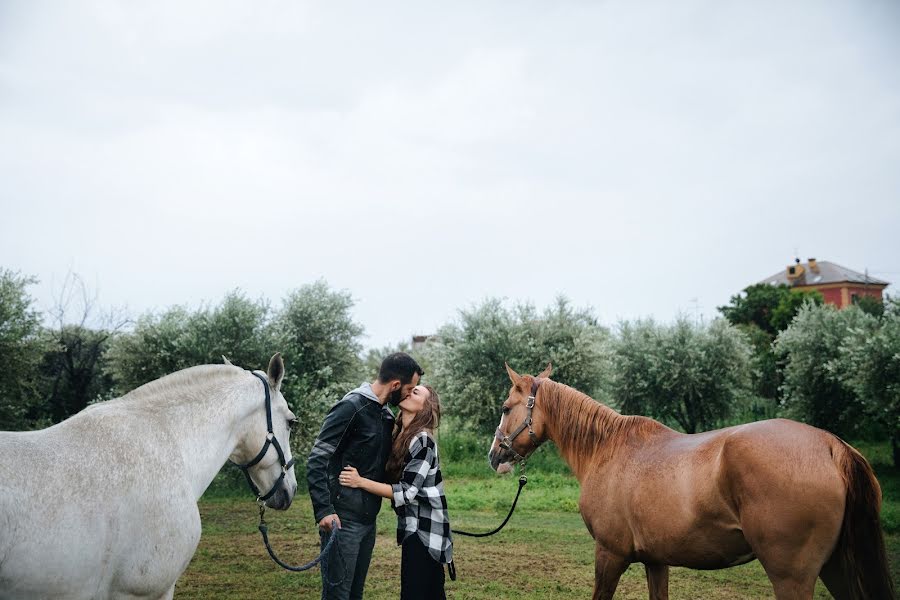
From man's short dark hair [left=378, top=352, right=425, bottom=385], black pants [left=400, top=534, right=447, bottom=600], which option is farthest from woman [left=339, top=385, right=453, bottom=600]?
man's short dark hair [left=378, top=352, right=425, bottom=385]

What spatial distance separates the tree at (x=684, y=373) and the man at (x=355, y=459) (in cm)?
1742

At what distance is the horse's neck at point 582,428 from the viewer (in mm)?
5262

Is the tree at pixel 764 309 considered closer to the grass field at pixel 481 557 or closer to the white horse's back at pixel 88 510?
the grass field at pixel 481 557

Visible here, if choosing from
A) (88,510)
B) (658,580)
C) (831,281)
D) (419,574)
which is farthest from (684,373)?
(831,281)

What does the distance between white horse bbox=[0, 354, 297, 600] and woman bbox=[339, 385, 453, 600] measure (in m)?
0.81

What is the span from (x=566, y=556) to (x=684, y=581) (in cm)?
169

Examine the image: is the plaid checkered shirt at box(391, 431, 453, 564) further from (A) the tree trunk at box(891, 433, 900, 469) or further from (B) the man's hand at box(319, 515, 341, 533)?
(A) the tree trunk at box(891, 433, 900, 469)

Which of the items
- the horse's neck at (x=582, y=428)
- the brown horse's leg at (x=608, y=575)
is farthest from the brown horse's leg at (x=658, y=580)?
the horse's neck at (x=582, y=428)

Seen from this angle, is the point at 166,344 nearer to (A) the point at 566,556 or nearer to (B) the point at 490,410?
(B) the point at 490,410

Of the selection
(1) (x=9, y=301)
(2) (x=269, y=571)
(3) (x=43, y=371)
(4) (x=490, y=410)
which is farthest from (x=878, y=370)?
(3) (x=43, y=371)

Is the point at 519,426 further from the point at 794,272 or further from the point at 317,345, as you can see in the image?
the point at 794,272

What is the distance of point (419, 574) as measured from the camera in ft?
12.3

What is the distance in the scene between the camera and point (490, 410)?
19109mm

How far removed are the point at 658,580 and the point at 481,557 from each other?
433 cm
